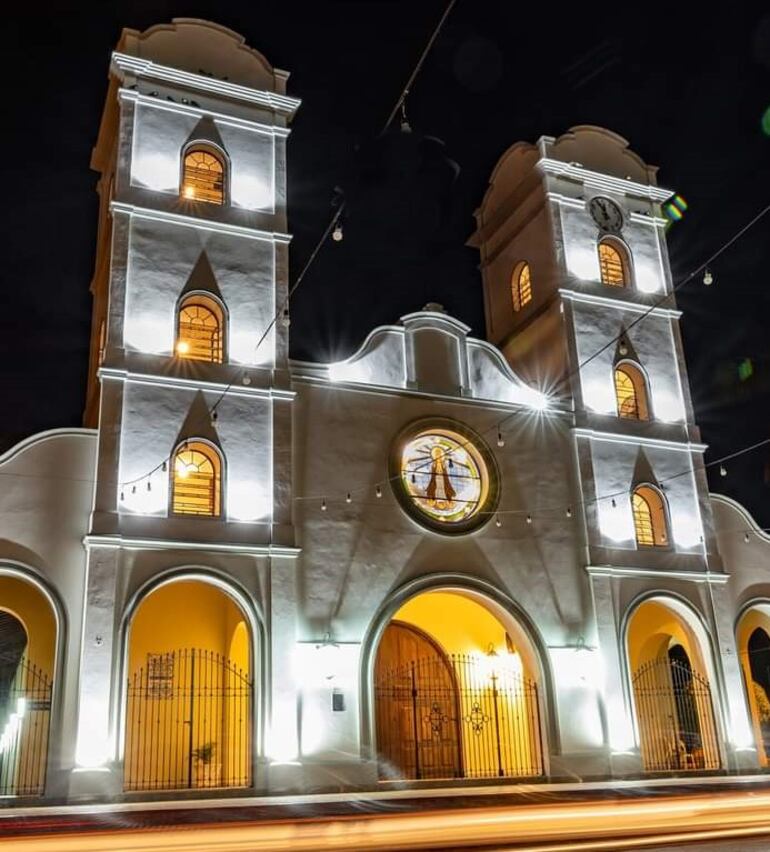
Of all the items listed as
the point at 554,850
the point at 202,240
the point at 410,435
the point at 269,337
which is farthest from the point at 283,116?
the point at 554,850

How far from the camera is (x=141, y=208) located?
20.9 m

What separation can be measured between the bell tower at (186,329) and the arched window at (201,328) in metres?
0.03

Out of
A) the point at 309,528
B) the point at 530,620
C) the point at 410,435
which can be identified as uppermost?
the point at 410,435

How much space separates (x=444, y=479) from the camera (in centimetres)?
2197

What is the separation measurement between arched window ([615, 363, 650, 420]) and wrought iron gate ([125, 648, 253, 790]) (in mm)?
11554

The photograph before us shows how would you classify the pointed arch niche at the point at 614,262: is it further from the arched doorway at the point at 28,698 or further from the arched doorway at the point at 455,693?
the arched doorway at the point at 28,698

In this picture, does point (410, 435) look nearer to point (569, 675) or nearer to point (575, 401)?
point (575, 401)

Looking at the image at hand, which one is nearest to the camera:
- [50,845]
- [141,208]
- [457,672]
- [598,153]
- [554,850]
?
[50,845]

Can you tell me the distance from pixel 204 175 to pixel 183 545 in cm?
871

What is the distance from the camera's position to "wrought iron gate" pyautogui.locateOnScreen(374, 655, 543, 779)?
21.6 meters

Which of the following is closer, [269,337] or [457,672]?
[269,337]

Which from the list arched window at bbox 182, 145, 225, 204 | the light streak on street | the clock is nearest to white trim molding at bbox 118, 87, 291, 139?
arched window at bbox 182, 145, 225, 204

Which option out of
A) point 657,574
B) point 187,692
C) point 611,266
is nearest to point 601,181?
point 611,266

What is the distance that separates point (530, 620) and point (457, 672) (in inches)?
114
